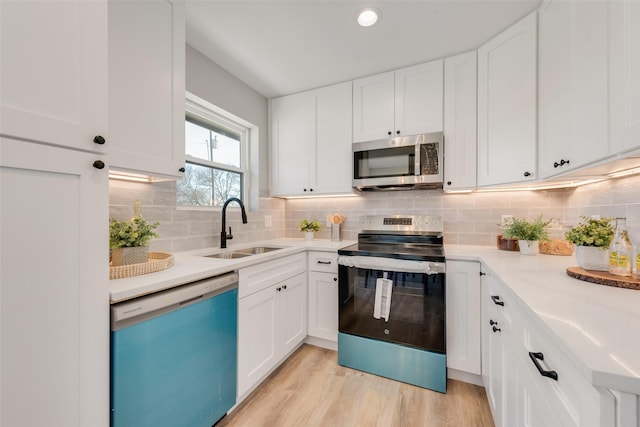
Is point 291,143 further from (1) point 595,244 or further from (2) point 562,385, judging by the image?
(2) point 562,385

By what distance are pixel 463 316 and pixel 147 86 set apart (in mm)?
2394

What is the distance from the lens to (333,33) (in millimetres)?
1749

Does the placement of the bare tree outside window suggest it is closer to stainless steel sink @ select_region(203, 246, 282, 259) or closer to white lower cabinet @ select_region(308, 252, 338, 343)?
stainless steel sink @ select_region(203, 246, 282, 259)

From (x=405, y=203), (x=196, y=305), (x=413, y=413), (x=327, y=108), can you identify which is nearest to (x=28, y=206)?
(x=196, y=305)

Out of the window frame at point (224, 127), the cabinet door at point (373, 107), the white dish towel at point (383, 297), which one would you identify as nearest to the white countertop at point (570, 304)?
the white dish towel at point (383, 297)

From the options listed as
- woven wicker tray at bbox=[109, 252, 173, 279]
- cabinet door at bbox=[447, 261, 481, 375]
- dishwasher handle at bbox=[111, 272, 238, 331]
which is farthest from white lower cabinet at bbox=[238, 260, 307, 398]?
cabinet door at bbox=[447, 261, 481, 375]

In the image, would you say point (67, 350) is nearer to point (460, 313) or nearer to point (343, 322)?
point (343, 322)

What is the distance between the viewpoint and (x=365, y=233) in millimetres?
2457

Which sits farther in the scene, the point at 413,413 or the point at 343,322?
the point at 343,322

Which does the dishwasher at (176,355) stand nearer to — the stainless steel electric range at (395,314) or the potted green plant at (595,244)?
the stainless steel electric range at (395,314)

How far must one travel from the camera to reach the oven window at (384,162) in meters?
2.15

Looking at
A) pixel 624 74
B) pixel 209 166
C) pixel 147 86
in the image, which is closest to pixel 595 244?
pixel 624 74

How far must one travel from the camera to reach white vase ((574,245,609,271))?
3.67ft

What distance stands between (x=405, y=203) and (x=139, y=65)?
220 cm
